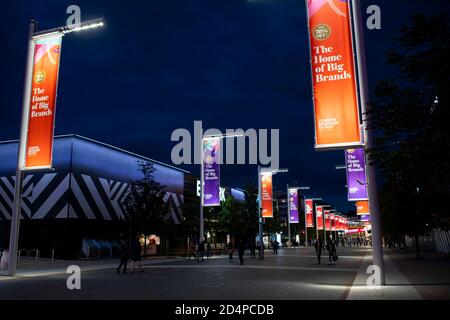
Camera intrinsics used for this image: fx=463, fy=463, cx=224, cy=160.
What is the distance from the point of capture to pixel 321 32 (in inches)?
652

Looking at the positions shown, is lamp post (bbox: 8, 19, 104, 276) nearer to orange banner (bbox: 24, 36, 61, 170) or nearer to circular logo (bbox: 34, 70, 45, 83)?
orange banner (bbox: 24, 36, 61, 170)

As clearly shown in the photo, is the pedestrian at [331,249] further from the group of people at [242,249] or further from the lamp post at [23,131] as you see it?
the lamp post at [23,131]

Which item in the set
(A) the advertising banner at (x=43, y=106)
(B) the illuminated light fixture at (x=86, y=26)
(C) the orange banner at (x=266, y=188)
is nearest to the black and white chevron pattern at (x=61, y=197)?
(C) the orange banner at (x=266, y=188)

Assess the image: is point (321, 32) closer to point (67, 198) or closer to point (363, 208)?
point (363, 208)

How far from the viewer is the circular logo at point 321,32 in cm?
1644

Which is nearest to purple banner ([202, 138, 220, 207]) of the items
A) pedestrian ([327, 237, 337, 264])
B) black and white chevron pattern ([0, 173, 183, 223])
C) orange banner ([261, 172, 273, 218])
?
orange banner ([261, 172, 273, 218])

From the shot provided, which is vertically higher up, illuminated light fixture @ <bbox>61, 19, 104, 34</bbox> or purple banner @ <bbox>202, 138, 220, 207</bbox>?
illuminated light fixture @ <bbox>61, 19, 104, 34</bbox>

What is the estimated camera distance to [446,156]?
10328mm

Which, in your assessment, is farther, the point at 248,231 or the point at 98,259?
the point at 248,231

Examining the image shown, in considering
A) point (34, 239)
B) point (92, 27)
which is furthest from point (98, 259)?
point (92, 27)

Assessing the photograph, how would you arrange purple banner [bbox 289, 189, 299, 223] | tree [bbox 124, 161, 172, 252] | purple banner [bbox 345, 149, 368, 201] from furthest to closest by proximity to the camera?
purple banner [bbox 289, 189, 299, 223] → tree [bbox 124, 161, 172, 252] → purple banner [bbox 345, 149, 368, 201]

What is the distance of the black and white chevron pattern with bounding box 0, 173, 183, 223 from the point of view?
41531mm
